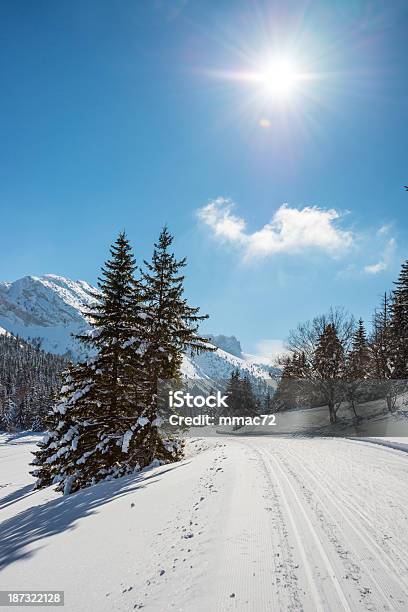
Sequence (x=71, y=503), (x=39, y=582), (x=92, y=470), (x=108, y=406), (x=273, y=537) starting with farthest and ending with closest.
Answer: (x=108, y=406), (x=92, y=470), (x=71, y=503), (x=273, y=537), (x=39, y=582)

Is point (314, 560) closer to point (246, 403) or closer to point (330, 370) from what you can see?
point (330, 370)

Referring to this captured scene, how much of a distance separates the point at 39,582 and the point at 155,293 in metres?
13.9

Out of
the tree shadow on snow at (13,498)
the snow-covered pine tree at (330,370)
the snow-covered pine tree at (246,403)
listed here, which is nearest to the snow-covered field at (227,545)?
the tree shadow on snow at (13,498)

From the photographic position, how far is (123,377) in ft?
55.9

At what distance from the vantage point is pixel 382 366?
1544 inches

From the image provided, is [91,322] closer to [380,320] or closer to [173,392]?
[173,392]

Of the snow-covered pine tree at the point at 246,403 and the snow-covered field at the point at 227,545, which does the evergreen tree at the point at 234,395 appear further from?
the snow-covered field at the point at 227,545

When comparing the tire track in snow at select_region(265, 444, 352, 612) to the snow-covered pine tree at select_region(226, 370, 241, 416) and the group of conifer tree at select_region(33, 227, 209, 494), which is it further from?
the snow-covered pine tree at select_region(226, 370, 241, 416)

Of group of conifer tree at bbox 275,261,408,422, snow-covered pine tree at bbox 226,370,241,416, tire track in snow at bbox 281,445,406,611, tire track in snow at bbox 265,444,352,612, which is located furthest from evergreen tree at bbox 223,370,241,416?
tire track in snow at bbox 265,444,352,612

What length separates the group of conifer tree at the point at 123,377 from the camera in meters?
15.6

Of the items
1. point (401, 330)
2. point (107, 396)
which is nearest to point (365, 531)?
point (107, 396)

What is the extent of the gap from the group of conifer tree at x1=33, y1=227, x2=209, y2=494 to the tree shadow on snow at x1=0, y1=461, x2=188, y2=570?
8.66 feet

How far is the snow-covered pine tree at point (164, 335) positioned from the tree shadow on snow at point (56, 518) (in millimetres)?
3391

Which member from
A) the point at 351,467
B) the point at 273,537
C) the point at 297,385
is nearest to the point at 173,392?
the point at 351,467
